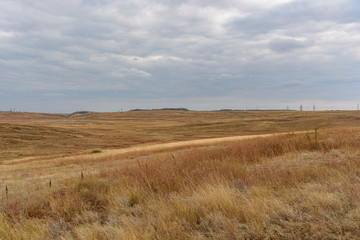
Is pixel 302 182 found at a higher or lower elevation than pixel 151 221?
higher

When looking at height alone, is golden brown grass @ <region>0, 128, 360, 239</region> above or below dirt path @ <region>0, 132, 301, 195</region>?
above

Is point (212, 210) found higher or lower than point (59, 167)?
higher

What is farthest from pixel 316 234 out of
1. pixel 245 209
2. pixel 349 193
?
pixel 349 193

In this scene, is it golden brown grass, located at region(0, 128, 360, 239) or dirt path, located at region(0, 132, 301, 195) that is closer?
golden brown grass, located at region(0, 128, 360, 239)

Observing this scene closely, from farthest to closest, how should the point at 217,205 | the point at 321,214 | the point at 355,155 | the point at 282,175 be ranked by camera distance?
the point at 355,155
the point at 282,175
the point at 217,205
the point at 321,214

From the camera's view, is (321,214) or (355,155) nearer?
(321,214)

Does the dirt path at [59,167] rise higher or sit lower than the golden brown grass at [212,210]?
lower

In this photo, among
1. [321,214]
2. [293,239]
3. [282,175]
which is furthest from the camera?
[282,175]

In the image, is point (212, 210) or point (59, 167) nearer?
point (212, 210)

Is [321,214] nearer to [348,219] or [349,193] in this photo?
[348,219]

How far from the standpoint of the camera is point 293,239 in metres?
2.94

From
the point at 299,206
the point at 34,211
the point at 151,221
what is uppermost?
the point at 299,206

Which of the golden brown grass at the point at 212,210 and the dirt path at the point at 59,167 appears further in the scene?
the dirt path at the point at 59,167

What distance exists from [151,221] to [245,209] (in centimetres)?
155
